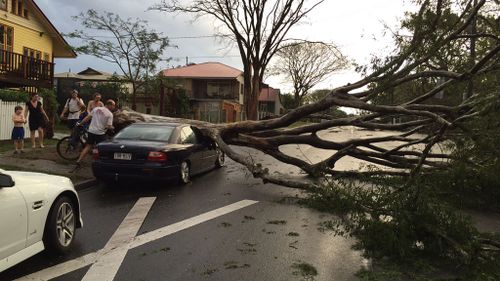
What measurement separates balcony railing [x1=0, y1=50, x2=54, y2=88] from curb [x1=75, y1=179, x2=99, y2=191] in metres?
15.3

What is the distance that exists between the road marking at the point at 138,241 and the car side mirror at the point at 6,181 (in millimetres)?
978

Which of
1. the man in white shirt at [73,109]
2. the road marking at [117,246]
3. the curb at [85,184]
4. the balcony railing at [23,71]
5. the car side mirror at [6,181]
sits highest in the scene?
the balcony railing at [23,71]

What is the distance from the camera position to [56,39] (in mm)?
31781

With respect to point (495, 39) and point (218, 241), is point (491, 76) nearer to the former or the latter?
point (495, 39)

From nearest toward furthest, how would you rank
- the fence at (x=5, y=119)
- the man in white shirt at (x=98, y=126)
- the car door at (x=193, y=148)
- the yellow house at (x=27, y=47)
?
the car door at (x=193, y=148) → the man in white shirt at (x=98, y=126) → the fence at (x=5, y=119) → the yellow house at (x=27, y=47)

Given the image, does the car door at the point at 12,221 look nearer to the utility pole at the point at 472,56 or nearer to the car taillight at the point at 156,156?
the car taillight at the point at 156,156

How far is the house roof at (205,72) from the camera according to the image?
53094mm

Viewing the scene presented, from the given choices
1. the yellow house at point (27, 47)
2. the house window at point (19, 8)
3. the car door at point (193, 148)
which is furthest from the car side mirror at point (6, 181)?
the house window at point (19, 8)

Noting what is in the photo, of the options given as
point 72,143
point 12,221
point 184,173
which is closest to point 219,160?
point 184,173

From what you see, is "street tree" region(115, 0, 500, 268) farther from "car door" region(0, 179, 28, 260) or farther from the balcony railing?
the balcony railing

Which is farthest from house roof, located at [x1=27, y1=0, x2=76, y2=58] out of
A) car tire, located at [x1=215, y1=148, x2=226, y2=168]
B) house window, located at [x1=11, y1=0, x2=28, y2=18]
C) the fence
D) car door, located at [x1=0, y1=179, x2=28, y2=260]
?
car door, located at [x1=0, y1=179, x2=28, y2=260]

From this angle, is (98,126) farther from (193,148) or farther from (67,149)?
(193,148)

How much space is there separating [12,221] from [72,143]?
8760 mm

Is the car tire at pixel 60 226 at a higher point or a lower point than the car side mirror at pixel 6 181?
lower
